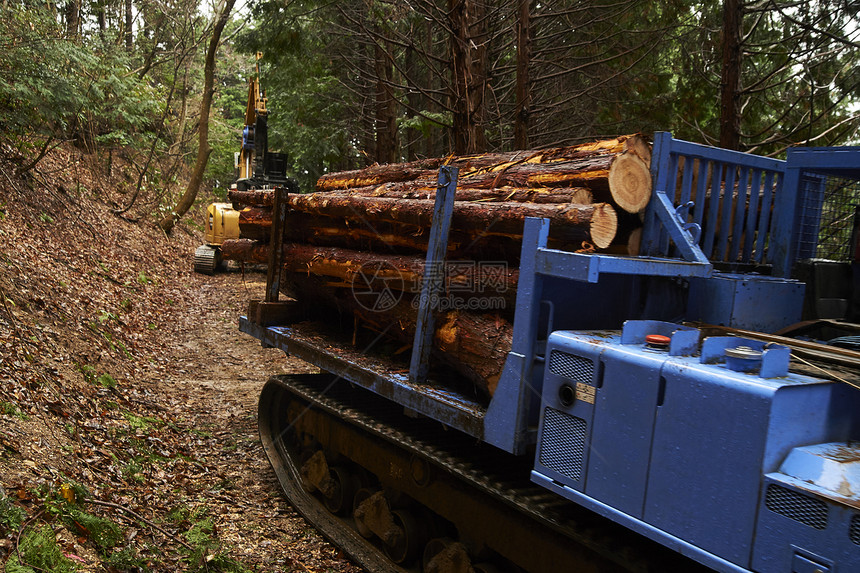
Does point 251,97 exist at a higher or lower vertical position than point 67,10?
lower

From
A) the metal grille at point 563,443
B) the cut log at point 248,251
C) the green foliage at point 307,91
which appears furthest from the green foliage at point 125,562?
the green foliage at point 307,91

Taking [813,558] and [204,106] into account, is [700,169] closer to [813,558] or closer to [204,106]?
[813,558]

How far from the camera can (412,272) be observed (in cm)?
454

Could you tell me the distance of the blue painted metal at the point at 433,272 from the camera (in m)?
4.08

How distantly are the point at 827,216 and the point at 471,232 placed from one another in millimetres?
2400

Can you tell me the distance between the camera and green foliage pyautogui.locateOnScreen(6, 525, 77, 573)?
342 cm

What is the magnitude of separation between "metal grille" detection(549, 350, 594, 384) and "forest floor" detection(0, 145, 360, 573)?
284cm

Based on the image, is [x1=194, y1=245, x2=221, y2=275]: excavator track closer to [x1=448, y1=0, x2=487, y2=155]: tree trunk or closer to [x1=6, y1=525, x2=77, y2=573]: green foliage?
[x1=448, y1=0, x2=487, y2=155]: tree trunk

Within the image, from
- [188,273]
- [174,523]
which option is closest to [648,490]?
[174,523]

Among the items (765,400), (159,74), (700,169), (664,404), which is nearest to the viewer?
(765,400)

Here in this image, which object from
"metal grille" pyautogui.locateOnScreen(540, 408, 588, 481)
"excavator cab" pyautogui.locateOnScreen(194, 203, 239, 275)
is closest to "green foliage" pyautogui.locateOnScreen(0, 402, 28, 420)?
"metal grille" pyautogui.locateOnScreen(540, 408, 588, 481)

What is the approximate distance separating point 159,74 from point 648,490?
27699 mm

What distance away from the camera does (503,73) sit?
10.3 meters

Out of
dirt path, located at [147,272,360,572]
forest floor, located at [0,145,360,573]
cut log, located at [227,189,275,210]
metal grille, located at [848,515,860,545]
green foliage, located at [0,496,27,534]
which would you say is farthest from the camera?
cut log, located at [227,189,275,210]
